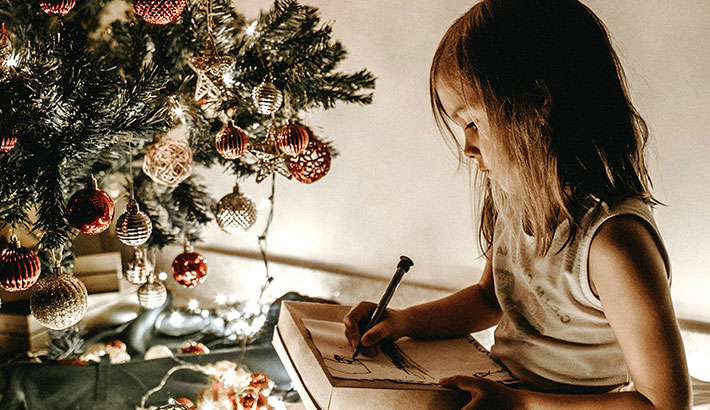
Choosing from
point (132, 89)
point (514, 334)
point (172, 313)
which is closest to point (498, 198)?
point (514, 334)

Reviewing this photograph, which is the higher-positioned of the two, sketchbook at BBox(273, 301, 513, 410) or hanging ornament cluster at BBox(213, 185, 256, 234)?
hanging ornament cluster at BBox(213, 185, 256, 234)

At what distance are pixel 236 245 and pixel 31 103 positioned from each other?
2.53 feet

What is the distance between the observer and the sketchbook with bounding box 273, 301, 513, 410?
412 millimetres

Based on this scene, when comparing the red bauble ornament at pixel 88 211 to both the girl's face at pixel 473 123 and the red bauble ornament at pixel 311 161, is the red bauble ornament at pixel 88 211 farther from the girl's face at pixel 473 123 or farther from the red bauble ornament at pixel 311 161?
the girl's face at pixel 473 123

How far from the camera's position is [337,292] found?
1239 millimetres

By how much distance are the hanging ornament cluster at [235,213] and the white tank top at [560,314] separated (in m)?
0.43

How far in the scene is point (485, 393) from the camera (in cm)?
44

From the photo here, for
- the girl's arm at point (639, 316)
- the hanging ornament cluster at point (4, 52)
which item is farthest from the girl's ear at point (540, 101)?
the hanging ornament cluster at point (4, 52)

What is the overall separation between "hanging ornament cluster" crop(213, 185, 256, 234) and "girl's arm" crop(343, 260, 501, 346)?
1.04 feet

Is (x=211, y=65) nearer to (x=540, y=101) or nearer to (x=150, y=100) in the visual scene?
(x=150, y=100)

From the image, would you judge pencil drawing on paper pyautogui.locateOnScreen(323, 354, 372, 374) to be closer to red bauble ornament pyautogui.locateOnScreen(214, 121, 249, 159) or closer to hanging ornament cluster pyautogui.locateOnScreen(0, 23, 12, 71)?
red bauble ornament pyautogui.locateOnScreen(214, 121, 249, 159)

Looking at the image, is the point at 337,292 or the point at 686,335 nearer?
the point at 686,335

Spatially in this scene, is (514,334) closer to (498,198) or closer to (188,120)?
(498,198)

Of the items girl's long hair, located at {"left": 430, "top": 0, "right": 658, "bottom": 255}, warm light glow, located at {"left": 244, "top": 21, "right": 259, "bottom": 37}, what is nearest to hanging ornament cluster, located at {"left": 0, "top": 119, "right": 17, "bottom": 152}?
warm light glow, located at {"left": 244, "top": 21, "right": 259, "bottom": 37}
